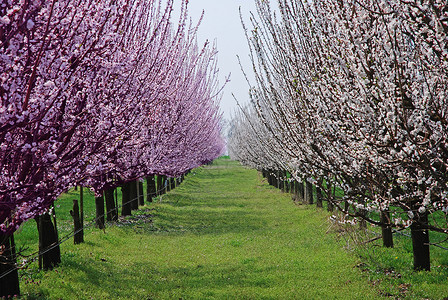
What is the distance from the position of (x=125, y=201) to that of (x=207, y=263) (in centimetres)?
1090

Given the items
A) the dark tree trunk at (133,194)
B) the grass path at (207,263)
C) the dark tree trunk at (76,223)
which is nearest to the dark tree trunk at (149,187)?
the dark tree trunk at (133,194)

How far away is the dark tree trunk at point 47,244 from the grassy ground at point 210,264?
0.97 feet

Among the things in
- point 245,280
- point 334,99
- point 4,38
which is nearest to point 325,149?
point 334,99

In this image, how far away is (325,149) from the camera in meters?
9.77

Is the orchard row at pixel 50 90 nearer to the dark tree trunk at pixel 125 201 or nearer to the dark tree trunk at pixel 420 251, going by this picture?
the dark tree trunk at pixel 420 251

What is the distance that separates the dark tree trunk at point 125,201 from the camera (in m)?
22.6

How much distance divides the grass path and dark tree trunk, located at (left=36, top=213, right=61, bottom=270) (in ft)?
1.06

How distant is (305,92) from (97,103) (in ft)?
17.6

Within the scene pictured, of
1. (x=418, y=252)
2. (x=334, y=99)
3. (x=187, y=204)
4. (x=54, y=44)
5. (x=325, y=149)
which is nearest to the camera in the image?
(x=54, y=44)

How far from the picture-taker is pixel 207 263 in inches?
538

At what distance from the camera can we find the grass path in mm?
10312

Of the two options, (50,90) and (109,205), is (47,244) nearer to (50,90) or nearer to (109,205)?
(50,90)

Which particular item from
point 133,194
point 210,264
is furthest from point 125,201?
point 210,264

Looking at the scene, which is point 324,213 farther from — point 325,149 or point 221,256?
point 325,149
